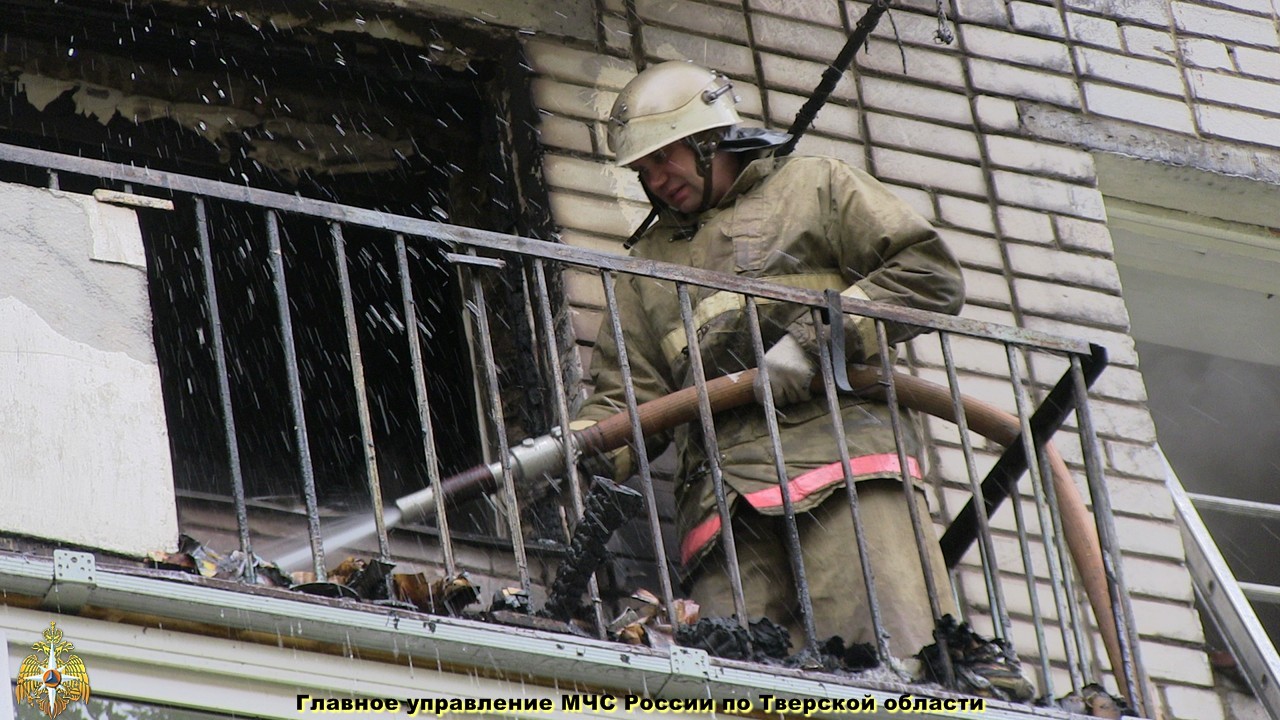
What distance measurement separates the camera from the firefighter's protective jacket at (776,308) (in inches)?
203

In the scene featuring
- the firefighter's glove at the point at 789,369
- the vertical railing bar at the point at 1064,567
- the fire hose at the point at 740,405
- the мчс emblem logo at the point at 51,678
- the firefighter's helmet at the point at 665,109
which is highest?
the firefighter's helmet at the point at 665,109

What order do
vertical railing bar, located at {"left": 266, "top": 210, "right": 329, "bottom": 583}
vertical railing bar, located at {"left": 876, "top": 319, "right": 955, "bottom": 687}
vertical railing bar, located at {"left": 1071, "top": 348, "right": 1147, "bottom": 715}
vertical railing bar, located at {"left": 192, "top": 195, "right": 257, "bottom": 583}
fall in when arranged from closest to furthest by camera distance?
vertical railing bar, located at {"left": 192, "top": 195, "right": 257, "bottom": 583} < vertical railing bar, located at {"left": 266, "top": 210, "right": 329, "bottom": 583} < vertical railing bar, located at {"left": 876, "top": 319, "right": 955, "bottom": 687} < vertical railing bar, located at {"left": 1071, "top": 348, "right": 1147, "bottom": 715}

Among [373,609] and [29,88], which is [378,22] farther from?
[373,609]

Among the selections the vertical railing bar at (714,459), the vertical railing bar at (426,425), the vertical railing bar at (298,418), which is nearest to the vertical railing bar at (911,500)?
the vertical railing bar at (714,459)

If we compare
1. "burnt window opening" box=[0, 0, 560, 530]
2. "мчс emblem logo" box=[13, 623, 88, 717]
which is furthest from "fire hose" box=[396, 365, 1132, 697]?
"мчс emblem logo" box=[13, 623, 88, 717]

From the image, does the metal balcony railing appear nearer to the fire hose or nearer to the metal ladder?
the fire hose

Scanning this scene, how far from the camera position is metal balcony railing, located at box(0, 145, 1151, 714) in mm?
4316

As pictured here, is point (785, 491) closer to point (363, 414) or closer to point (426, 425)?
point (426, 425)

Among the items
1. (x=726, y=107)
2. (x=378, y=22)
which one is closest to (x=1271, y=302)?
A: (x=726, y=107)

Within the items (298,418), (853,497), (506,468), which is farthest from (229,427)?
(853,497)

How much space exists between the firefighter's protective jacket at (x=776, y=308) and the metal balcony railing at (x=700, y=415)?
108mm

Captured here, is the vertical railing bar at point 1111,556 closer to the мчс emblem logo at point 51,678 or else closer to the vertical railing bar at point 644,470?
the vertical railing bar at point 644,470

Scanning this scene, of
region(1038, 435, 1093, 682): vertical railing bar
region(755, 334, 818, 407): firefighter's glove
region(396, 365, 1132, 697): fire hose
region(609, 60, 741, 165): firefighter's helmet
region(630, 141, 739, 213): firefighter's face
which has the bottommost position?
region(1038, 435, 1093, 682): vertical railing bar

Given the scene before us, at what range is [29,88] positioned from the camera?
589 cm
